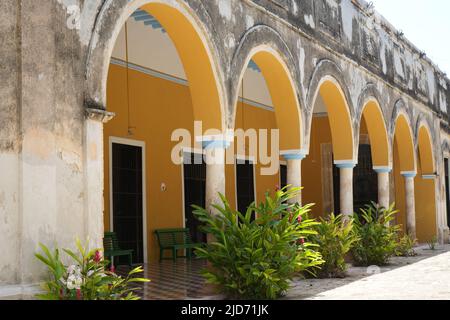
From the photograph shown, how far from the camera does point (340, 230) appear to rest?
954 cm

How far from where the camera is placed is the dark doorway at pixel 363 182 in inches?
730

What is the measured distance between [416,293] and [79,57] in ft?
15.5

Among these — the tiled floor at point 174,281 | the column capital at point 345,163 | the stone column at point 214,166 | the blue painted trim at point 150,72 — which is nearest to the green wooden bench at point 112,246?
the tiled floor at point 174,281

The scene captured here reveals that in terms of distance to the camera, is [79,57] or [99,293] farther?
[79,57]

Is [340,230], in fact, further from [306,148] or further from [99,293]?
[99,293]

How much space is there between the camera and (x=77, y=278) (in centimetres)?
512

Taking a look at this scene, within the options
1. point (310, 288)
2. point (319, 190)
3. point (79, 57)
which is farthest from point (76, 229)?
point (319, 190)

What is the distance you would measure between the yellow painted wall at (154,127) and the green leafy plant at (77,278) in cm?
577

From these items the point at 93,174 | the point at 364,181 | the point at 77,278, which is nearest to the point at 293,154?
the point at 93,174

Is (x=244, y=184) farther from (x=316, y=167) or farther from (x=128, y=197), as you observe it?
(x=128, y=197)

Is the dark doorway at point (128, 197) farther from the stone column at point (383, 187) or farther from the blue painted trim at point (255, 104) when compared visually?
the stone column at point (383, 187)

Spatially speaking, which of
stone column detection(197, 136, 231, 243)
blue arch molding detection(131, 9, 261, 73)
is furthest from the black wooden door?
stone column detection(197, 136, 231, 243)

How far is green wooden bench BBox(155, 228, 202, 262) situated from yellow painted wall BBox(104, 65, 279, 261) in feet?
0.45
